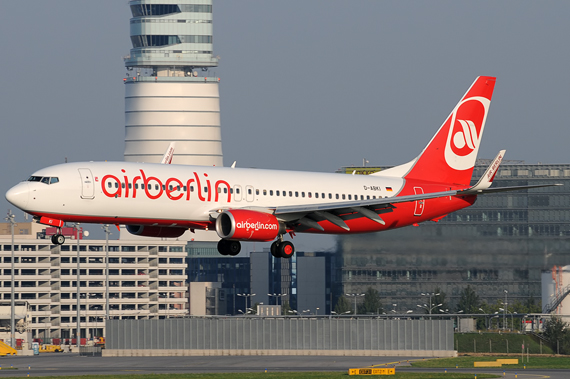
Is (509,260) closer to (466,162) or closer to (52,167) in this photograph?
(466,162)

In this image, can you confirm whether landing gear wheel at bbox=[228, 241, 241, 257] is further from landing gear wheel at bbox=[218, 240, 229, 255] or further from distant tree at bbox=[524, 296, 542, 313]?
distant tree at bbox=[524, 296, 542, 313]

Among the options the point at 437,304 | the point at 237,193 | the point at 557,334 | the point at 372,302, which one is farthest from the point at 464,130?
the point at 372,302

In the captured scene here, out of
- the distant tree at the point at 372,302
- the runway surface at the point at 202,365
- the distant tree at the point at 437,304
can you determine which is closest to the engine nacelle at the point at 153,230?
the runway surface at the point at 202,365

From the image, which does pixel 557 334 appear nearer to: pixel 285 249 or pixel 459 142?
pixel 459 142

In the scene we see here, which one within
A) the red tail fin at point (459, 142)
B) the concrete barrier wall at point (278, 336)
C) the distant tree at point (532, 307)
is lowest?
the concrete barrier wall at point (278, 336)

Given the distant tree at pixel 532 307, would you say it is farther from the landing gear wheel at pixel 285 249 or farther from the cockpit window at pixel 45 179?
the cockpit window at pixel 45 179

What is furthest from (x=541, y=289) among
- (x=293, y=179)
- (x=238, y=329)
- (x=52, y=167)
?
(x=52, y=167)

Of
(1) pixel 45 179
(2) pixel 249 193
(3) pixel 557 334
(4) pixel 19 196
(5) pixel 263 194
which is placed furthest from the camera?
(3) pixel 557 334

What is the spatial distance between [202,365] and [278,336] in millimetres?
21807

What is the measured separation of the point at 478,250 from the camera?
122m

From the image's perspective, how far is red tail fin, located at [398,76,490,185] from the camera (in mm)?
75188

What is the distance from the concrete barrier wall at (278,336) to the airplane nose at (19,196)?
70606mm

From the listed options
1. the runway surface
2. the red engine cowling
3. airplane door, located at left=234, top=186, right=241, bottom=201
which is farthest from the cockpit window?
the runway surface

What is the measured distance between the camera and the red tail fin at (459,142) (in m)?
75.2
